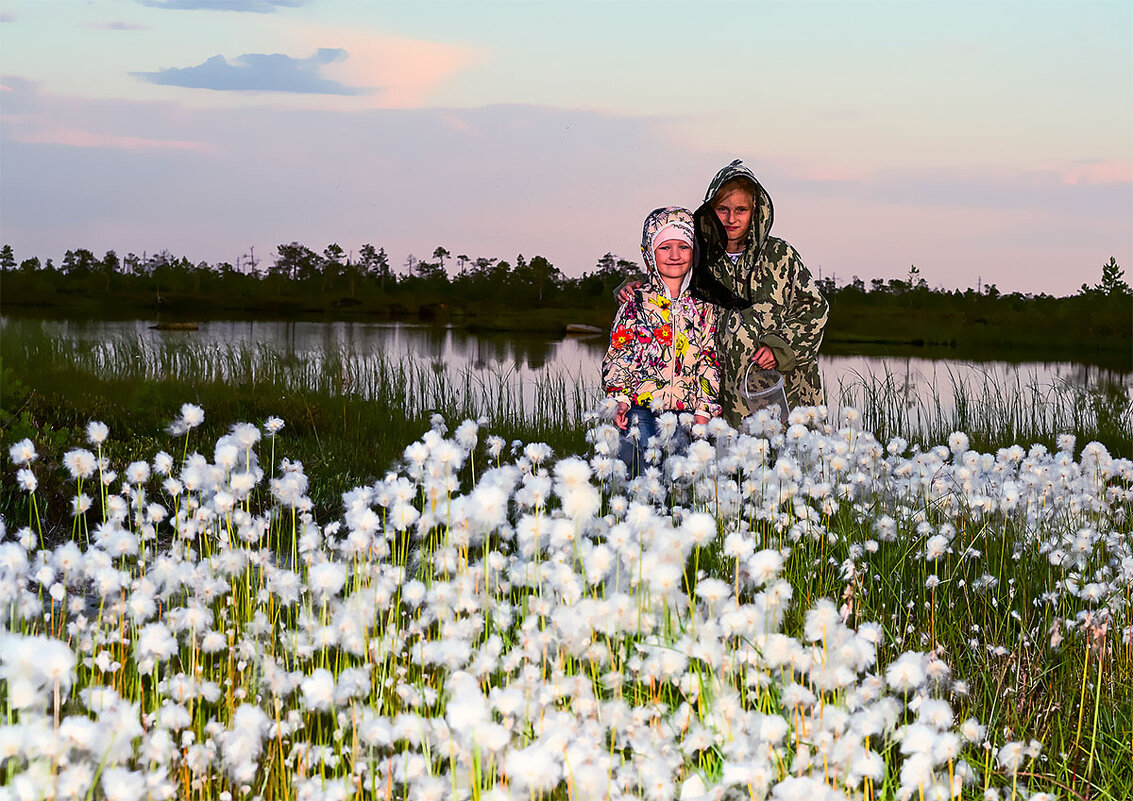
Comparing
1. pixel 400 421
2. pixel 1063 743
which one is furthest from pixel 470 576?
pixel 400 421

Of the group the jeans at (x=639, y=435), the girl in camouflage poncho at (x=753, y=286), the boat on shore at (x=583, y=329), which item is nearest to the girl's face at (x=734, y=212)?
the girl in camouflage poncho at (x=753, y=286)

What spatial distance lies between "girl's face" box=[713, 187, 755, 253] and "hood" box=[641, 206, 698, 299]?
58 centimetres

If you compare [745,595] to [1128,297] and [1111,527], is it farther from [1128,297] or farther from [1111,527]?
[1128,297]

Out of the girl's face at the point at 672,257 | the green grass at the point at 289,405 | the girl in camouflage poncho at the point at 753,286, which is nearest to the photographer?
the girl's face at the point at 672,257

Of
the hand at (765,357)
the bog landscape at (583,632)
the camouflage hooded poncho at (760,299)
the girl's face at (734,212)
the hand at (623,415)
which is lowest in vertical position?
the bog landscape at (583,632)

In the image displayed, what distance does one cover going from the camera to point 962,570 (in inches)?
198

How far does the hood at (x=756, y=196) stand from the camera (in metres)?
7.37

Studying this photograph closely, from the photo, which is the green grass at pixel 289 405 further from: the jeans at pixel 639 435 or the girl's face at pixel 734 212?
the girl's face at pixel 734 212

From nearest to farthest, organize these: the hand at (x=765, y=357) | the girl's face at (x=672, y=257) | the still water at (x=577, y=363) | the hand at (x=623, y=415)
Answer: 1. the hand at (x=623, y=415)
2. the girl's face at (x=672, y=257)
3. the hand at (x=765, y=357)
4. the still water at (x=577, y=363)

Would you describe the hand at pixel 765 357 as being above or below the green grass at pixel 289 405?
above

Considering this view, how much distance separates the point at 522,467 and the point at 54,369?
484 inches

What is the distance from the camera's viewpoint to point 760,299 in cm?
738

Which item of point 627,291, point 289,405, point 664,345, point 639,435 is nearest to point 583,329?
point 289,405

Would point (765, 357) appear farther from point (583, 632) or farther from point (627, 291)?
point (583, 632)
